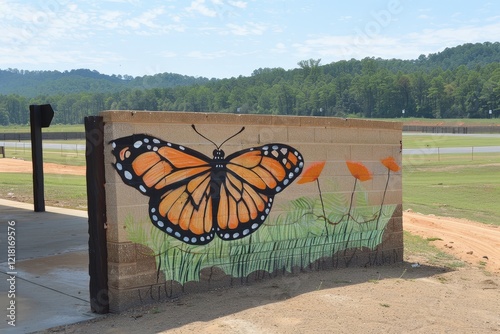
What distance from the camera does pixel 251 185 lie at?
24.1 feet

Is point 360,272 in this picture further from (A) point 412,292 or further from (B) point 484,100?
(B) point 484,100

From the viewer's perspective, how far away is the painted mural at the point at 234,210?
646 centimetres

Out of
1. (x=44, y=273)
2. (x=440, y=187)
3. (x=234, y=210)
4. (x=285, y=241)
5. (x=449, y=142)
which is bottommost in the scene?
(x=440, y=187)

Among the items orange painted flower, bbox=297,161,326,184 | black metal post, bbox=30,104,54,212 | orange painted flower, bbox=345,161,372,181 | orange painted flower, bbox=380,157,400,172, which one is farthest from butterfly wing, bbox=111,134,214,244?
black metal post, bbox=30,104,54,212

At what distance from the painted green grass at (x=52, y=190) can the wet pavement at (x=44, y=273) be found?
429 centimetres

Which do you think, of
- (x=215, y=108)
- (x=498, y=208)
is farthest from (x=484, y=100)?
(x=498, y=208)

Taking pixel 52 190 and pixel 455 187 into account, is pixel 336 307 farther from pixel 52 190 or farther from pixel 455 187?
pixel 455 187

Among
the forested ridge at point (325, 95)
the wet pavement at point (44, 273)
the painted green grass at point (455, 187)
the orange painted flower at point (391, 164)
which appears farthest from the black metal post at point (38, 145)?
the forested ridge at point (325, 95)

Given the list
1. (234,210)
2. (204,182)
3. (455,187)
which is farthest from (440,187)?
(204,182)

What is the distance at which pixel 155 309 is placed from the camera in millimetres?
6293

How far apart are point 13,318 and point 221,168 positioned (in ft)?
9.05

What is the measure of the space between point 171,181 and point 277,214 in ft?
5.38

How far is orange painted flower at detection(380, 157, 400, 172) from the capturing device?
363 inches

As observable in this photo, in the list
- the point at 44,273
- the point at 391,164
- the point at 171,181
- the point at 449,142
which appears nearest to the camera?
the point at 171,181
